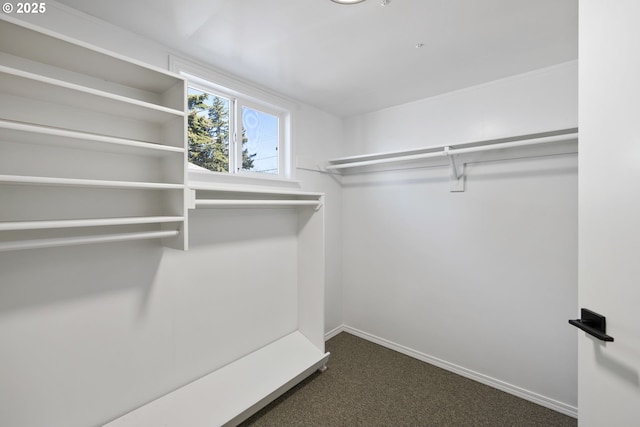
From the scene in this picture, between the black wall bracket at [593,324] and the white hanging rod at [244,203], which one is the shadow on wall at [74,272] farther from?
the black wall bracket at [593,324]

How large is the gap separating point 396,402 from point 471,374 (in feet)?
2.62

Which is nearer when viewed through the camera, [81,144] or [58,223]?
[58,223]

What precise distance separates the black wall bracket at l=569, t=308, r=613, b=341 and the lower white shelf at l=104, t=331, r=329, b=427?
178 cm

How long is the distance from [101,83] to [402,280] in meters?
2.78

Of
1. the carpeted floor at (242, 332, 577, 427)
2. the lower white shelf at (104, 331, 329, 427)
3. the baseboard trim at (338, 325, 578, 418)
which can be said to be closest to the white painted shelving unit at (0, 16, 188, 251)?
the lower white shelf at (104, 331, 329, 427)

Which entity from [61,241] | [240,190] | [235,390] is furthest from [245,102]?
[235,390]

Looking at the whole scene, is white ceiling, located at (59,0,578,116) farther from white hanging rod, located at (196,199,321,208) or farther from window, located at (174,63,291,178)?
white hanging rod, located at (196,199,321,208)

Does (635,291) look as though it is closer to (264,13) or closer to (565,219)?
(565,219)

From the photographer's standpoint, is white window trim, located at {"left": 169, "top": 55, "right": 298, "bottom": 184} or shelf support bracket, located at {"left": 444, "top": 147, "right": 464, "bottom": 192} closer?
white window trim, located at {"left": 169, "top": 55, "right": 298, "bottom": 184}

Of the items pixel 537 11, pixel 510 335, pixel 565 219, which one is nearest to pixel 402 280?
pixel 510 335

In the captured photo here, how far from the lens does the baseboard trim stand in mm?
2012

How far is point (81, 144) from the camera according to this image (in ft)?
4.39

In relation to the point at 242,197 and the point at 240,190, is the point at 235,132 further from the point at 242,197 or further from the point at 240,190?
the point at 240,190

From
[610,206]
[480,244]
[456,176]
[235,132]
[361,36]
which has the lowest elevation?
[480,244]
